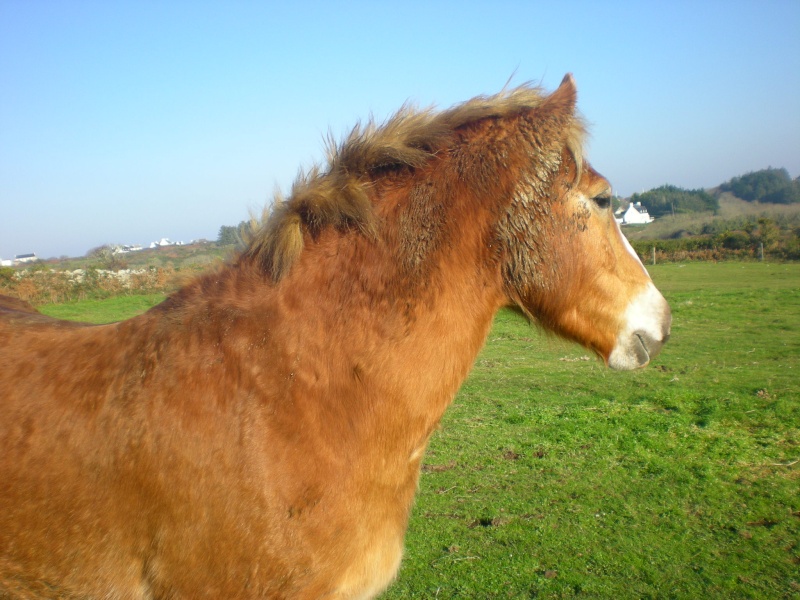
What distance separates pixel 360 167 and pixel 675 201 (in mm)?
80457

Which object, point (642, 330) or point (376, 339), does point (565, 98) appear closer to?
point (642, 330)

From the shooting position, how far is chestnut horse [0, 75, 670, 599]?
6.62 feet

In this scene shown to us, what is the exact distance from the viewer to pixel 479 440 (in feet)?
22.6

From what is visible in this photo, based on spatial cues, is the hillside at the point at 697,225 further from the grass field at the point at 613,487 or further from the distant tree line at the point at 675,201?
the grass field at the point at 613,487

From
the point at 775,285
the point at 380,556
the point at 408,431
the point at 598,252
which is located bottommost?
the point at 775,285

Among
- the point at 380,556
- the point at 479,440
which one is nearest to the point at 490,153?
the point at 380,556

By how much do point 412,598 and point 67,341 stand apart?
8.99 ft

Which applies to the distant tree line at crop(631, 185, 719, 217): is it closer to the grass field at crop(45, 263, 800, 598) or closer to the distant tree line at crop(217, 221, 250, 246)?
the grass field at crop(45, 263, 800, 598)

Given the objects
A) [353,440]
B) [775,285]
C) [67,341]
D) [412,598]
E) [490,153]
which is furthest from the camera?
[775,285]

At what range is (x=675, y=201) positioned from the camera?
7400 centimetres

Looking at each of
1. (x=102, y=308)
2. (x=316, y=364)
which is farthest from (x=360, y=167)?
(x=102, y=308)

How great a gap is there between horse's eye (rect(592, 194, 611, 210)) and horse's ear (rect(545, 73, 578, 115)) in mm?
371

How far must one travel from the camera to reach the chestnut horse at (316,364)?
79.4 inches

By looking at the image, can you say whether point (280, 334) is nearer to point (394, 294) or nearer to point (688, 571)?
point (394, 294)
